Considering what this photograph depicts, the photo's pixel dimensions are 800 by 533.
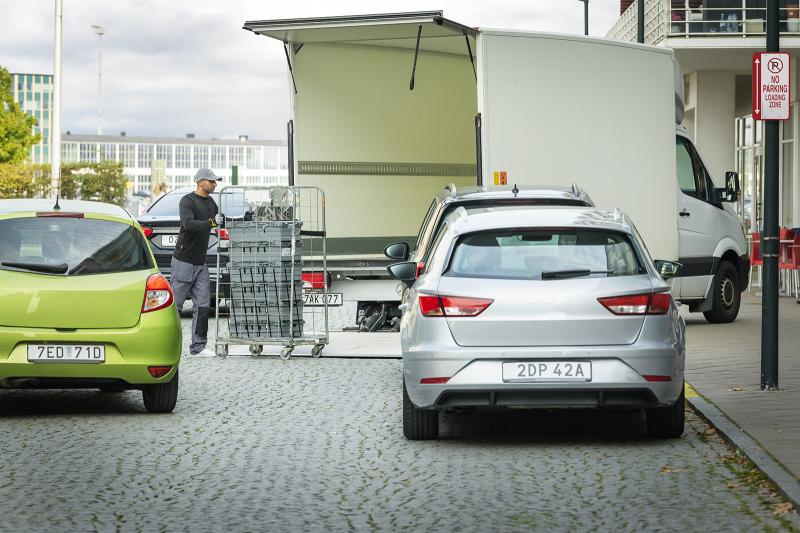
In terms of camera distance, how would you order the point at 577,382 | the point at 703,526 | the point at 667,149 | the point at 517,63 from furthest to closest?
the point at 667,149
the point at 517,63
the point at 577,382
the point at 703,526

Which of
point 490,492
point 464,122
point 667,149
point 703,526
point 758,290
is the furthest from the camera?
point 758,290

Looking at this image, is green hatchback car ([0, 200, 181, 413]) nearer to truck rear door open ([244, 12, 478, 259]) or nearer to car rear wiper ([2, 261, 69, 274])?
car rear wiper ([2, 261, 69, 274])

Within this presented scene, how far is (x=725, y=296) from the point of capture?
1780 centimetres

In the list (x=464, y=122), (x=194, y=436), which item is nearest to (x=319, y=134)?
(x=464, y=122)

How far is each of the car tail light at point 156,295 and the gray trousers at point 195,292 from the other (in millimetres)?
Answer: 4357

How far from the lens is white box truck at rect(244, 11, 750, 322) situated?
1388 centimetres

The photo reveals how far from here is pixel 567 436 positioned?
8.60 m

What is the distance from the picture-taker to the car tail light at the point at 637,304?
7871mm

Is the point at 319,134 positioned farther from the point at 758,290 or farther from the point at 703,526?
the point at 758,290

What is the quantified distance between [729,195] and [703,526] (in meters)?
11.9

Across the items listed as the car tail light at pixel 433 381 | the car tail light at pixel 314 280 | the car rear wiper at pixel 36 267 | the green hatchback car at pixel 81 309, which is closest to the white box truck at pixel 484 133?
the car tail light at pixel 314 280

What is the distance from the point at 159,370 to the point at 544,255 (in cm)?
276

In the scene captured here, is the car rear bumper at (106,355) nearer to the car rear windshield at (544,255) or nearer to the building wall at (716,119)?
the car rear windshield at (544,255)

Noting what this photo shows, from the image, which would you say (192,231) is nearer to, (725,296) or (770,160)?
(770,160)
